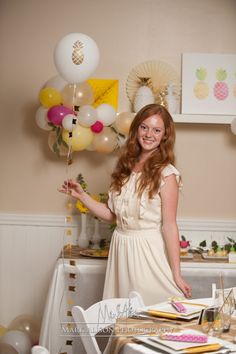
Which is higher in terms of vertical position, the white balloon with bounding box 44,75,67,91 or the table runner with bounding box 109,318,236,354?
the white balloon with bounding box 44,75,67,91

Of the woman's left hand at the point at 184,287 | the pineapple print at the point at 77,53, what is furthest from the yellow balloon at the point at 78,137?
the woman's left hand at the point at 184,287

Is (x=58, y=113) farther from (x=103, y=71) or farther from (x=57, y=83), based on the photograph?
(x=103, y=71)

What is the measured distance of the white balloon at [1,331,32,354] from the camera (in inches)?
152

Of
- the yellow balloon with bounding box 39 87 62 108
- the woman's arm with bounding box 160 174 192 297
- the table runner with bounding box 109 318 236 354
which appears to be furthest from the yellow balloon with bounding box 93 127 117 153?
the table runner with bounding box 109 318 236 354

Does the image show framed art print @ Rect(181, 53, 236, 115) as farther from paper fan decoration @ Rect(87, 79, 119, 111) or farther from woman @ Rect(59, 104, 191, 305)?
woman @ Rect(59, 104, 191, 305)

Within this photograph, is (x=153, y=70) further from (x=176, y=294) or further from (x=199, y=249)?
(x=176, y=294)

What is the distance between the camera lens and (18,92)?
4.39 meters

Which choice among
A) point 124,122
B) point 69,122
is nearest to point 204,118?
point 124,122

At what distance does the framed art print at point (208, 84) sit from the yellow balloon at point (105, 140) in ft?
2.07

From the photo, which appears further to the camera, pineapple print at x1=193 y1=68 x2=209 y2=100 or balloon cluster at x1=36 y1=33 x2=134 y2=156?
pineapple print at x1=193 y1=68 x2=209 y2=100

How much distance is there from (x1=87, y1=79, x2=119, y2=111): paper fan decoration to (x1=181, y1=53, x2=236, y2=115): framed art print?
1.61 feet

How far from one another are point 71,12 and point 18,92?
0.70m

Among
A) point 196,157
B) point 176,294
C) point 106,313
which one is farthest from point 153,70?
point 106,313

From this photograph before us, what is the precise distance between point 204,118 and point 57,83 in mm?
1048
